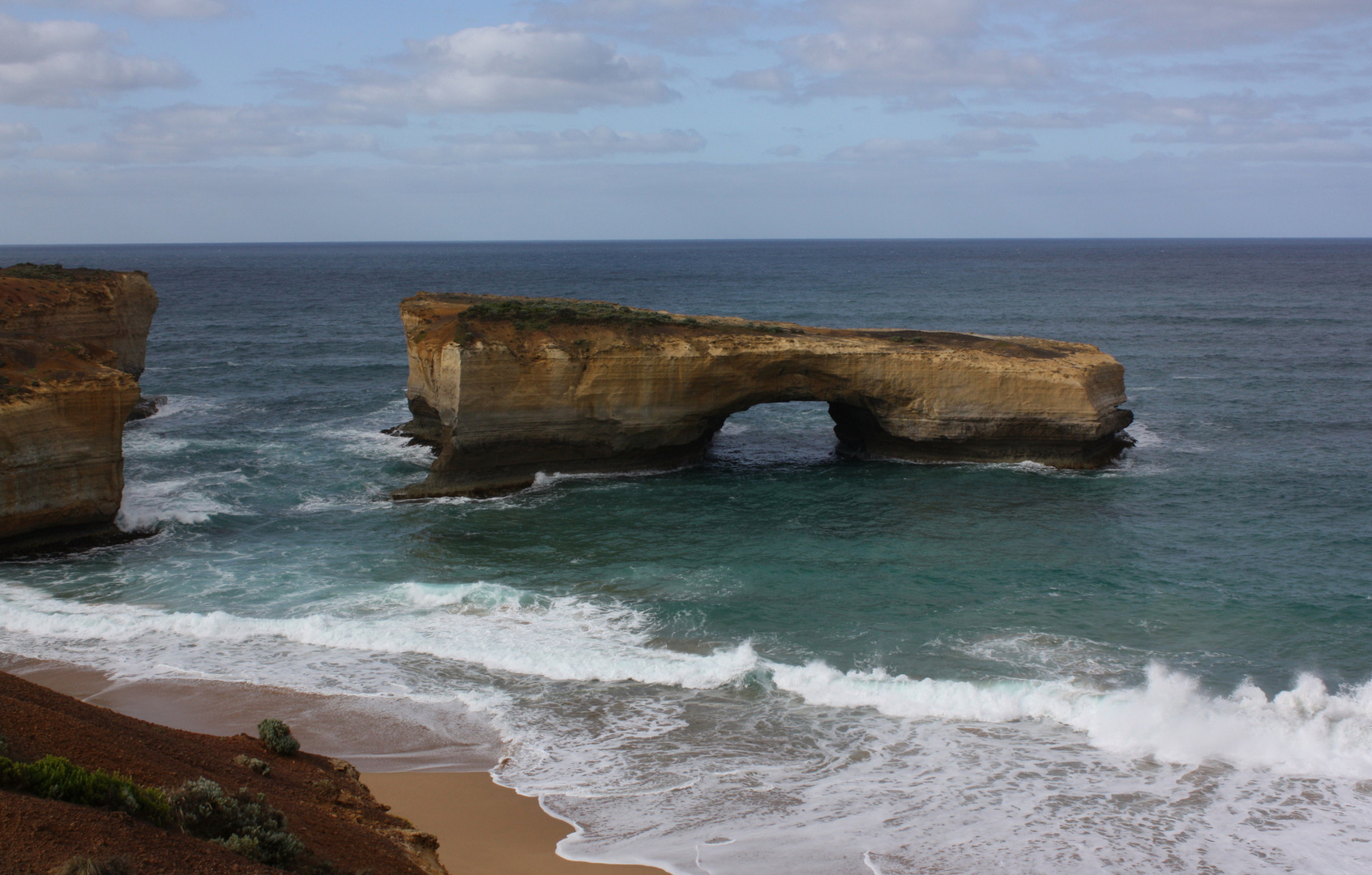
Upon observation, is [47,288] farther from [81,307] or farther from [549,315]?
[549,315]

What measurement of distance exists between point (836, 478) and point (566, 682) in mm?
15247

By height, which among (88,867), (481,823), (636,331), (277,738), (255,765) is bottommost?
(481,823)

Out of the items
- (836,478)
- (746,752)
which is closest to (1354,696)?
(746,752)

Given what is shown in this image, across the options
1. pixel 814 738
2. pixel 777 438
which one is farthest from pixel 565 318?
pixel 814 738

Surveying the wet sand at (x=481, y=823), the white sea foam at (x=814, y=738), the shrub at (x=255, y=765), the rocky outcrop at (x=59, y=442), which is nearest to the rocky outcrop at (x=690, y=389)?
the rocky outcrop at (x=59, y=442)

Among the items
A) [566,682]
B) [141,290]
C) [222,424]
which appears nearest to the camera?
[566,682]

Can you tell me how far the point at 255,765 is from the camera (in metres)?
12.4

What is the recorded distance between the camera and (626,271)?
157750 mm

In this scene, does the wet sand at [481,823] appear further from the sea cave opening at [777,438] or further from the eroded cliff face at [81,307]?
the eroded cliff face at [81,307]

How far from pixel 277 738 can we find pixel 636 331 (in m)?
19.6

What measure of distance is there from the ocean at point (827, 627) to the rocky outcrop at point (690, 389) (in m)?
1.11

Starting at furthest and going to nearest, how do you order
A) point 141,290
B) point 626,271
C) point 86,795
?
point 626,271 < point 141,290 < point 86,795

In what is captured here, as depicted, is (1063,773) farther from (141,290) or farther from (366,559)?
(141,290)

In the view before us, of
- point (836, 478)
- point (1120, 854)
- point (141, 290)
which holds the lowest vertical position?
point (1120, 854)
